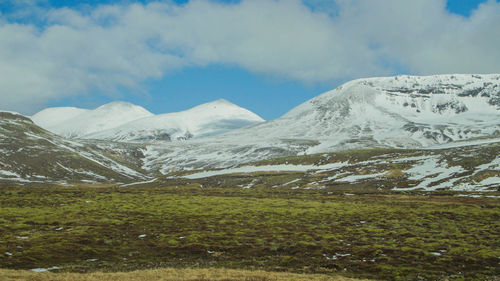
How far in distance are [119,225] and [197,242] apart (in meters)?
17.8

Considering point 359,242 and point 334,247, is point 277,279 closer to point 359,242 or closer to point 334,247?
point 334,247

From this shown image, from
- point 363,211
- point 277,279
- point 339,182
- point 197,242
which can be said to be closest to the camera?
point 277,279

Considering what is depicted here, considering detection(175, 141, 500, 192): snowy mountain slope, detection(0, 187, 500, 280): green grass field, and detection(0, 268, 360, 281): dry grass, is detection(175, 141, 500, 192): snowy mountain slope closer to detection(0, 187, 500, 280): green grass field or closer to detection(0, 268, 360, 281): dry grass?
detection(0, 187, 500, 280): green grass field

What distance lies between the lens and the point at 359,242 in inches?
2062

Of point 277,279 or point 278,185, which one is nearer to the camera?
point 277,279

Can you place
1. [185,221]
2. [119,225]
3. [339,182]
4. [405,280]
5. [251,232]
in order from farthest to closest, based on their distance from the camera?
[339,182] < [185,221] < [119,225] < [251,232] < [405,280]

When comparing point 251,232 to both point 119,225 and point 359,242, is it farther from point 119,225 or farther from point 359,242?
point 119,225

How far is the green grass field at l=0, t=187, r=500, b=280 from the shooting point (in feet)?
133

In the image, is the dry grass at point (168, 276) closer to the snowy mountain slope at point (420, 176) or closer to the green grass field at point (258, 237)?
the green grass field at point (258, 237)

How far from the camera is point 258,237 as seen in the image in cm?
5594

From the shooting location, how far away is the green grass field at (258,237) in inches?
1602

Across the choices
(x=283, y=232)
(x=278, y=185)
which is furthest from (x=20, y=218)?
(x=278, y=185)

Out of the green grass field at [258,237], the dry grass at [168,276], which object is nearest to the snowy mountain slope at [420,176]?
the green grass field at [258,237]

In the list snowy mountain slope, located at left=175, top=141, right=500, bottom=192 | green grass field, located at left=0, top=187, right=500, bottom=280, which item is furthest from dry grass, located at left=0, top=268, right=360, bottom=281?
snowy mountain slope, located at left=175, top=141, right=500, bottom=192
